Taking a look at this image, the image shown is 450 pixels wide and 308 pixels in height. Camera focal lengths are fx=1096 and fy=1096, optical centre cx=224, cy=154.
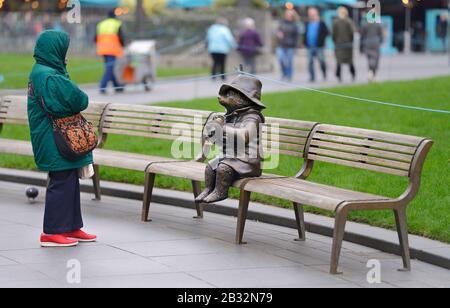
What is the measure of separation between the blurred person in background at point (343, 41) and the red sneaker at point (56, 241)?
1595 cm

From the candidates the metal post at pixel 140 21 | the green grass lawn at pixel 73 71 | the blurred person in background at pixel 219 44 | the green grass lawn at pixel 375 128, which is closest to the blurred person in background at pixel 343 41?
the blurred person in background at pixel 219 44

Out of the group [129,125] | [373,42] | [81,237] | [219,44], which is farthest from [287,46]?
[81,237]

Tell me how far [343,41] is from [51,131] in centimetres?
1662

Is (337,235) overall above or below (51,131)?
below

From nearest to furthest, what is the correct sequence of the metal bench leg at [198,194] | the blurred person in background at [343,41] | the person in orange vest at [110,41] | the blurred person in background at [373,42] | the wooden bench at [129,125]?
the metal bench leg at [198,194] → the wooden bench at [129,125] → the person in orange vest at [110,41] → the blurred person in background at [373,42] → the blurred person in background at [343,41]

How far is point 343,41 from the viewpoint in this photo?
2464cm

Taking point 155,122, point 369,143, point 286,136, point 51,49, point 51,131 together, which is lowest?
point 155,122

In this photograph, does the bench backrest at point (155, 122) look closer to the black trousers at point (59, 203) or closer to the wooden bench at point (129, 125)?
the wooden bench at point (129, 125)

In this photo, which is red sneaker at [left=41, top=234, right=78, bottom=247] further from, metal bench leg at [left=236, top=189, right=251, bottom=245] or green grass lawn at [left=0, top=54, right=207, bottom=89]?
green grass lawn at [left=0, top=54, right=207, bottom=89]

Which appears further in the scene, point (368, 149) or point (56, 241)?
point (56, 241)

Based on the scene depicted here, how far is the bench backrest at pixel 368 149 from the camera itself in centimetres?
802

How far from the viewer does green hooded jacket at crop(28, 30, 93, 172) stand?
28.1 feet

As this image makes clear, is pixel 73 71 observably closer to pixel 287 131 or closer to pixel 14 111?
pixel 14 111

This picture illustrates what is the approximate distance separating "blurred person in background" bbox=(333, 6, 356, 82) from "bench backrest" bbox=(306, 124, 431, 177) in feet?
49.0
